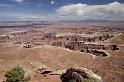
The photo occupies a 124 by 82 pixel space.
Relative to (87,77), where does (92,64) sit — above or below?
below

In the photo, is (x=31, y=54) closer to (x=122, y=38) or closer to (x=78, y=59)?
(x=78, y=59)

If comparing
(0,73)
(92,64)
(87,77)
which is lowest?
(92,64)

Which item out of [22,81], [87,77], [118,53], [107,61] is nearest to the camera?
[87,77]

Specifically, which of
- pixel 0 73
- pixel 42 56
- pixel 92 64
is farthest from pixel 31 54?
pixel 0 73

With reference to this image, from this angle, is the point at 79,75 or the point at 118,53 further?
the point at 118,53

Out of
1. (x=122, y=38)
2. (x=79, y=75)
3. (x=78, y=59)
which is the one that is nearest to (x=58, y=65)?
(x=78, y=59)

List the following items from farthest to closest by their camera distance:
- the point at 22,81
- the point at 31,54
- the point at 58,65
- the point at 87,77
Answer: the point at 31,54 → the point at 58,65 → the point at 22,81 → the point at 87,77

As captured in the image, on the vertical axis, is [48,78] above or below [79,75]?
below

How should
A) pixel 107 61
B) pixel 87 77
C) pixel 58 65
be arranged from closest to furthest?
pixel 87 77, pixel 58 65, pixel 107 61

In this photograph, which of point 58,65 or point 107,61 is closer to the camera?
point 58,65

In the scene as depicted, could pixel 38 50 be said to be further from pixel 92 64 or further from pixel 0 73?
pixel 0 73
